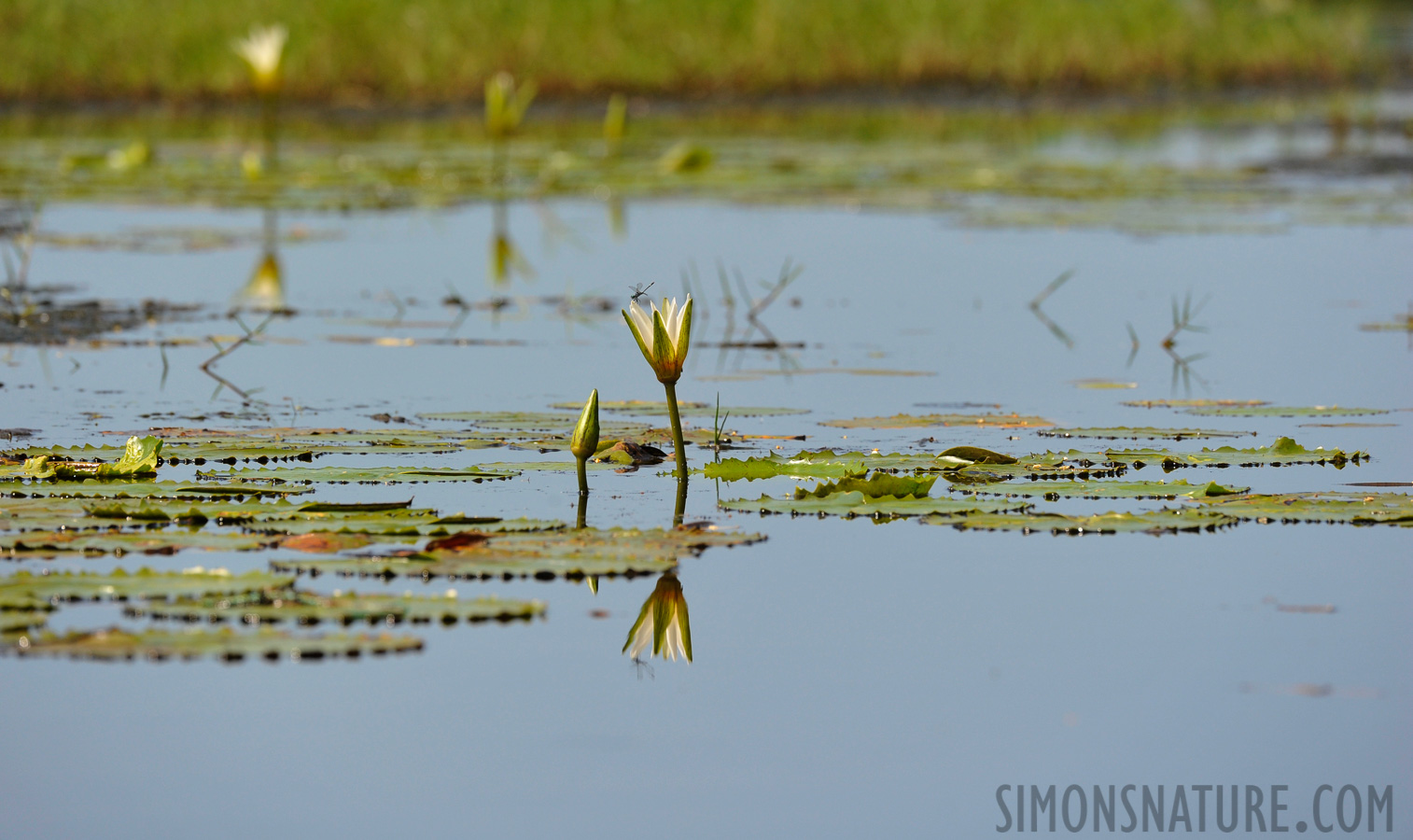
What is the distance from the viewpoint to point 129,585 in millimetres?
2617

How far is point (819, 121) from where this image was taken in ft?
57.4

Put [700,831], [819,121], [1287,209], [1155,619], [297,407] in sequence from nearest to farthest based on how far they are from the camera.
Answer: [700,831]
[1155,619]
[297,407]
[1287,209]
[819,121]

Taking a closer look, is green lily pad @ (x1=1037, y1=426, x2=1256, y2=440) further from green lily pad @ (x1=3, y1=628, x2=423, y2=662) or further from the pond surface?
green lily pad @ (x1=3, y1=628, x2=423, y2=662)

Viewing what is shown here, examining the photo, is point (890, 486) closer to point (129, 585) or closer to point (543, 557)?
point (543, 557)

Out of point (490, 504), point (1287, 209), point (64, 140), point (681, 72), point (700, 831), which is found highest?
point (681, 72)

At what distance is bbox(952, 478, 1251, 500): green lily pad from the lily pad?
1309 millimetres

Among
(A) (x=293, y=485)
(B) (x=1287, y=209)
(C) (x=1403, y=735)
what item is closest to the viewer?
(C) (x=1403, y=735)

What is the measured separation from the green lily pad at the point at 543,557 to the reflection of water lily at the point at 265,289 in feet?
11.7

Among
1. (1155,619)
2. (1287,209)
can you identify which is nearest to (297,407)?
(1155,619)

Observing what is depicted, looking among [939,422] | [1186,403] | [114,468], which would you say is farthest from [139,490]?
[1186,403]

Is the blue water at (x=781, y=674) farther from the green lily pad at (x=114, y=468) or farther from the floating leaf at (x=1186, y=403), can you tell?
the green lily pad at (x=114, y=468)

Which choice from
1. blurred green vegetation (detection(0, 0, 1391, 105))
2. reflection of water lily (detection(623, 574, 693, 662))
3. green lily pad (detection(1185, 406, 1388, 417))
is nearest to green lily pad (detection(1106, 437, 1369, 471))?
green lily pad (detection(1185, 406, 1388, 417))

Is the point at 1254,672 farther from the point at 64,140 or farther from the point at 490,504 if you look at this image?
the point at 64,140

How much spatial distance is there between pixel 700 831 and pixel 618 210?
26.8 feet
